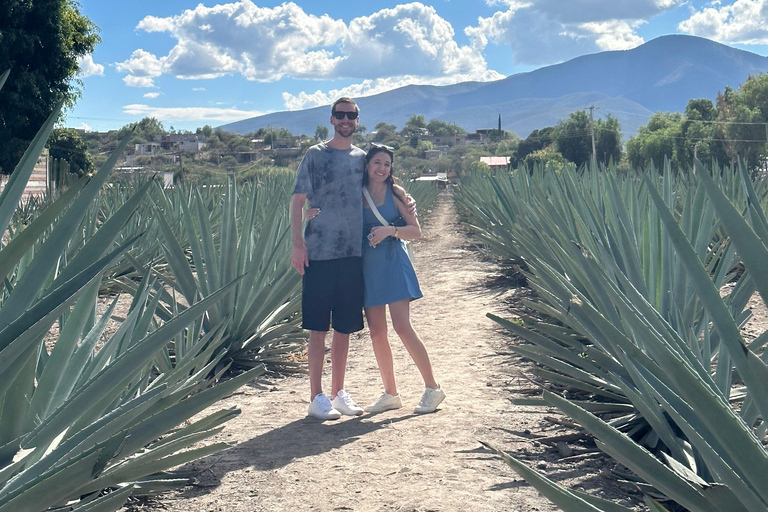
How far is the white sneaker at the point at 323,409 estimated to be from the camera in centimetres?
351

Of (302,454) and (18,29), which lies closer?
(302,454)

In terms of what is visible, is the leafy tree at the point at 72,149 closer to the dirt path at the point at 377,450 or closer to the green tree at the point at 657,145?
the dirt path at the point at 377,450

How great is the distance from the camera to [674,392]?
5.96 ft

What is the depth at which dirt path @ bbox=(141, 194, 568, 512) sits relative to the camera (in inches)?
100

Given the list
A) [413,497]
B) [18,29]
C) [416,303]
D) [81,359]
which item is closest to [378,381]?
[413,497]

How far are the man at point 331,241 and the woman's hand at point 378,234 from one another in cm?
8

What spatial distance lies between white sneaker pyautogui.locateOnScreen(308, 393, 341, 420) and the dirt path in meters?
0.04

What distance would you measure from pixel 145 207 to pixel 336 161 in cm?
610

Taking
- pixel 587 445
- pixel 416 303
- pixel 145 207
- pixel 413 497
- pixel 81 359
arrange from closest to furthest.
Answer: pixel 81 359
pixel 413 497
pixel 587 445
pixel 416 303
pixel 145 207

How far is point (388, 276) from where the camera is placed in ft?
11.8

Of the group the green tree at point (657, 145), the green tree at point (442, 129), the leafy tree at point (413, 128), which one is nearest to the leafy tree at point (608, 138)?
the green tree at point (657, 145)

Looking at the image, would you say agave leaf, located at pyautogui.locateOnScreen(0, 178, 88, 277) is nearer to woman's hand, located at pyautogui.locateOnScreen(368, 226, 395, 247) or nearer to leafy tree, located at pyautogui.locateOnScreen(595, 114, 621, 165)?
woman's hand, located at pyautogui.locateOnScreen(368, 226, 395, 247)

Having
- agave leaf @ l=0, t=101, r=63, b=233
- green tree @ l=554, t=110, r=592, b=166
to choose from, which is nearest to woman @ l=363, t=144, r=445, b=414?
agave leaf @ l=0, t=101, r=63, b=233

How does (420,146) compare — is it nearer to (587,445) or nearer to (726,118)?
(726,118)
